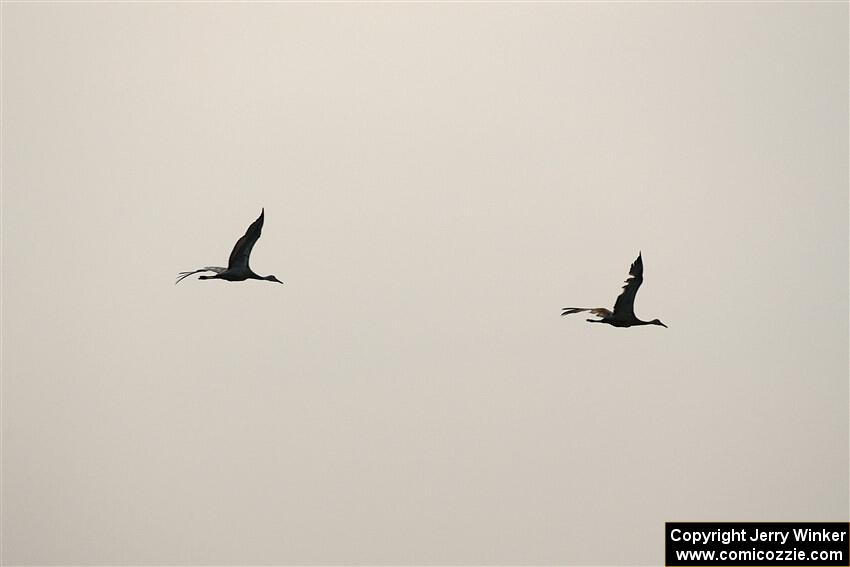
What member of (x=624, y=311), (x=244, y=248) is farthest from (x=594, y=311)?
(x=244, y=248)

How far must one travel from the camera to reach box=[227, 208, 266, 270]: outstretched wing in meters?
3.12

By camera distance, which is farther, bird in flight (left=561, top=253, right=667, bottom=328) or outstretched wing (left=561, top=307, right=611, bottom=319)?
outstretched wing (left=561, top=307, right=611, bottom=319)

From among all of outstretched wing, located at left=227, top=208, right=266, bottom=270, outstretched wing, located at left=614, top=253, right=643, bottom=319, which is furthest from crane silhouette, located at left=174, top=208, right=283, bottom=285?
outstretched wing, located at left=614, top=253, right=643, bottom=319

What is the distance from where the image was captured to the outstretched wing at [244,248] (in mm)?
3115

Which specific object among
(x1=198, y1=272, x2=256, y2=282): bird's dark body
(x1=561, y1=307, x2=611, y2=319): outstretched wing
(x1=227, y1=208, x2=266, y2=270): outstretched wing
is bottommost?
(x1=561, y1=307, x2=611, y2=319): outstretched wing

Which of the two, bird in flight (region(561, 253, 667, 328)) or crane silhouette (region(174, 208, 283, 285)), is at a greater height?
crane silhouette (region(174, 208, 283, 285))

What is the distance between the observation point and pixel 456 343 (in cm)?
338

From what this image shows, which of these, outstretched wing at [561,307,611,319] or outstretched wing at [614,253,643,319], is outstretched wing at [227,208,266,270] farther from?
outstretched wing at [614,253,643,319]

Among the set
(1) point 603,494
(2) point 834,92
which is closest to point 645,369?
(1) point 603,494

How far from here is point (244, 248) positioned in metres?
3.15

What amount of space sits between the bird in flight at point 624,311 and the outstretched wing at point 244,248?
117cm

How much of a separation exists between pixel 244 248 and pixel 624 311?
1.39 metres

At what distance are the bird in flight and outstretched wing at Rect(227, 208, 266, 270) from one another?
3.84 feet

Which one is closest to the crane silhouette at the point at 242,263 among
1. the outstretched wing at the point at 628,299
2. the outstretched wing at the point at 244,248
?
the outstretched wing at the point at 244,248
